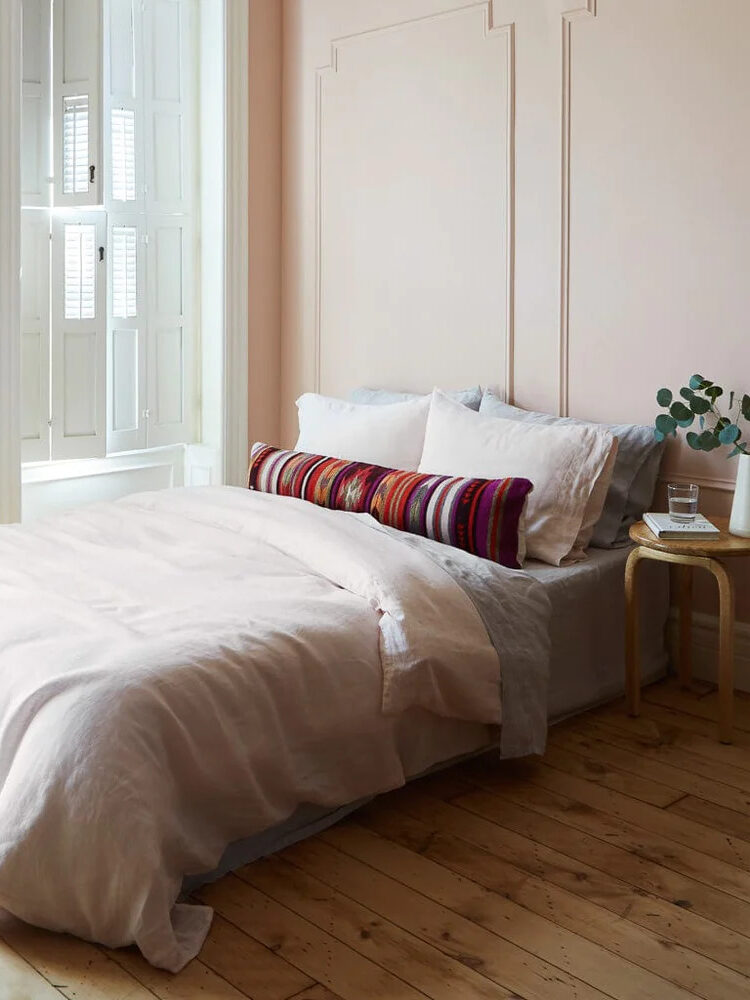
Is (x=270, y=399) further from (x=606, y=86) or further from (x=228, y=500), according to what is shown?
(x=606, y=86)

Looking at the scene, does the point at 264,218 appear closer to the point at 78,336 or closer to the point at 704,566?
the point at 78,336

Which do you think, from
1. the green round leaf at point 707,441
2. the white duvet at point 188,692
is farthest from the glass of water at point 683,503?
the white duvet at point 188,692

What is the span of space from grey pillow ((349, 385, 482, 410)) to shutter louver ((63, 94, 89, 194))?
53.1 inches

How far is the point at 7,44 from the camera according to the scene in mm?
4129

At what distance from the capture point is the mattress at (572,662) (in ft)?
8.93

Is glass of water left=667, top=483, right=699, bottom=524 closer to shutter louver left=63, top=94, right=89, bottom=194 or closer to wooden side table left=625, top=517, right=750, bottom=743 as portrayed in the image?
wooden side table left=625, top=517, right=750, bottom=743

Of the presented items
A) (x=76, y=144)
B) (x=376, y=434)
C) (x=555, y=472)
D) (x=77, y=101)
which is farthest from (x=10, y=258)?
(x=555, y=472)

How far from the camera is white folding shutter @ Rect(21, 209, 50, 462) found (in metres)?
4.62

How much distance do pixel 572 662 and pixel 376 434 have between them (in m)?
1.13

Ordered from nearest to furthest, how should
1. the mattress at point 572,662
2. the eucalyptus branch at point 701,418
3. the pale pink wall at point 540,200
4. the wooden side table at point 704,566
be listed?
the mattress at point 572,662 → the wooden side table at point 704,566 → the eucalyptus branch at point 701,418 → the pale pink wall at point 540,200

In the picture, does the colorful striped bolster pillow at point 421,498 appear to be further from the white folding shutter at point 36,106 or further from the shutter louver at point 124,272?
the white folding shutter at point 36,106

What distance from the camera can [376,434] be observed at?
13.3 ft

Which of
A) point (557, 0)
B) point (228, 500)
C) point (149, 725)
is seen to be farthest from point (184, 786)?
point (557, 0)

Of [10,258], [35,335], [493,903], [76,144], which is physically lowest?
[493,903]
